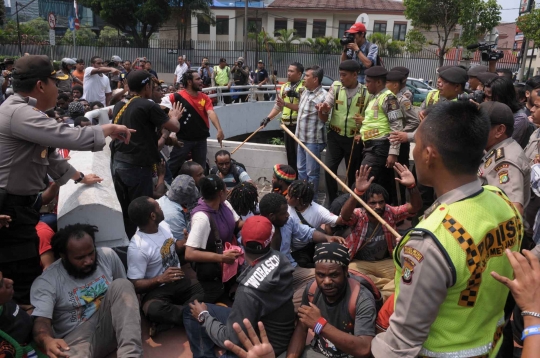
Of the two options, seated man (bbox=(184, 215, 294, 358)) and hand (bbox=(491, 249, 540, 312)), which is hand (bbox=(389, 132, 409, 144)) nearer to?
seated man (bbox=(184, 215, 294, 358))

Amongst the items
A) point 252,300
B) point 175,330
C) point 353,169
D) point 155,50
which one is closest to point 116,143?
point 175,330

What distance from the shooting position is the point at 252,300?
281cm

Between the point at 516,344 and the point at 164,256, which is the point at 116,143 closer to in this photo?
the point at 164,256

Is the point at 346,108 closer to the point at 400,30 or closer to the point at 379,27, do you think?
the point at 379,27

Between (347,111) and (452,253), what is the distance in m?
4.41

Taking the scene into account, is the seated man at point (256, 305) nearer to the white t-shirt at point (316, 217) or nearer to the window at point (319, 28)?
the white t-shirt at point (316, 217)

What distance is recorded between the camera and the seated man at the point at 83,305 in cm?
297

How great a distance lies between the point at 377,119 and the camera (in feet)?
17.6

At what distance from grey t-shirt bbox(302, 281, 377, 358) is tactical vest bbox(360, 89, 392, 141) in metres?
2.82

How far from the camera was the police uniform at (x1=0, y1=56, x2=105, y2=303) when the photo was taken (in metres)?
2.83

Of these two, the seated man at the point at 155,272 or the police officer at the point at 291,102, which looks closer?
the seated man at the point at 155,272

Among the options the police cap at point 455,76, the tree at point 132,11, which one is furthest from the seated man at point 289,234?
the tree at point 132,11

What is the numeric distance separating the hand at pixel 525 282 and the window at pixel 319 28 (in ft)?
146

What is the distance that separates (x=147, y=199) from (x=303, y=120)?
3088 mm
